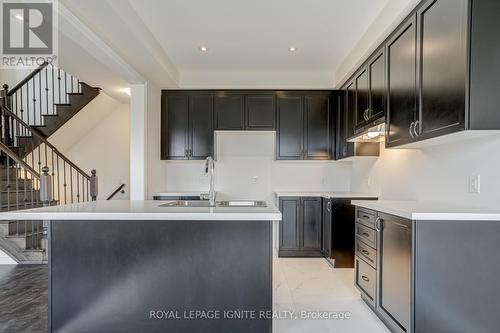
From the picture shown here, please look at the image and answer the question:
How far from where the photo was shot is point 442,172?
2.48m

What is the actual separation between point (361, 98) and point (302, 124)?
123cm

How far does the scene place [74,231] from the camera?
6.62 ft

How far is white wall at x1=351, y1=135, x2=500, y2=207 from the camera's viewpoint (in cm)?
198

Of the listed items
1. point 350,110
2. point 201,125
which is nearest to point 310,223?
point 350,110

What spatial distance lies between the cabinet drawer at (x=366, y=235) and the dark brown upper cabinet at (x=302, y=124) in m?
1.86

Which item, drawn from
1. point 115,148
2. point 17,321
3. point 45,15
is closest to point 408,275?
point 17,321

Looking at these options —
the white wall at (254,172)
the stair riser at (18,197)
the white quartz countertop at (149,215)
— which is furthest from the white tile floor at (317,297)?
the stair riser at (18,197)

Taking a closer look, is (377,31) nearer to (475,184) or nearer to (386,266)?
(475,184)

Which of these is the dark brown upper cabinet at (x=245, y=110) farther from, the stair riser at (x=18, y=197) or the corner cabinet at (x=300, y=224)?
the stair riser at (x=18, y=197)

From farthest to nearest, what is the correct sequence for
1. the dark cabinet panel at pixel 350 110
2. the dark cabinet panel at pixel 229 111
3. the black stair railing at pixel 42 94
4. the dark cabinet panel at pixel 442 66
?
1. the black stair railing at pixel 42 94
2. the dark cabinet panel at pixel 229 111
3. the dark cabinet panel at pixel 350 110
4. the dark cabinet panel at pixel 442 66

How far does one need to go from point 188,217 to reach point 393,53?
2.33m

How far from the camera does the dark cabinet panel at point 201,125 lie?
4.54 metres

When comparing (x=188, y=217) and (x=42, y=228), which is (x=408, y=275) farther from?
(x=42, y=228)
